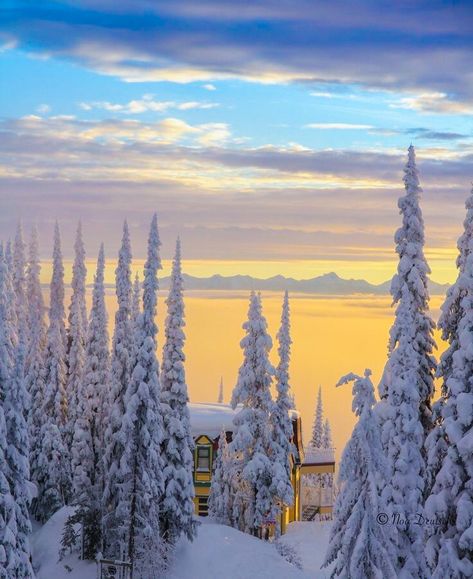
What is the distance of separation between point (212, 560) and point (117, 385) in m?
10.8

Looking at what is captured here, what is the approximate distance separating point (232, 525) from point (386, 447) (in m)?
25.3

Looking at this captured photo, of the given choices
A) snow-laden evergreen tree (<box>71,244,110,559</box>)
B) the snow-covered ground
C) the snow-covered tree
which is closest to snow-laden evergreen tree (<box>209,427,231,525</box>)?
the snow-covered ground

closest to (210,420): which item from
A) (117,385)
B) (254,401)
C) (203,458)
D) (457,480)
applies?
(203,458)

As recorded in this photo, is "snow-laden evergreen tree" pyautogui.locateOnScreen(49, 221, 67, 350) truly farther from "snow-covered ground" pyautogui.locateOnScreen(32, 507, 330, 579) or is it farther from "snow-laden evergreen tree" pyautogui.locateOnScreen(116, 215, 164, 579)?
"snow-laden evergreen tree" pyautogui.locateOnScreen(116, 215, 164, 579)

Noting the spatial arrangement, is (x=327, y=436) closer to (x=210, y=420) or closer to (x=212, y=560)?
(x=210, y=420)

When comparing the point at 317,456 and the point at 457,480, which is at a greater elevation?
the point at 457,480

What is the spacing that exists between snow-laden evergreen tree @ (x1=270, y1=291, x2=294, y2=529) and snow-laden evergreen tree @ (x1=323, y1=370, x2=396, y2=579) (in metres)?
25.6

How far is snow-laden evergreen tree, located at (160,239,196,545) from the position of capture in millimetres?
49750

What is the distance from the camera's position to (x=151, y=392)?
47.4 metres

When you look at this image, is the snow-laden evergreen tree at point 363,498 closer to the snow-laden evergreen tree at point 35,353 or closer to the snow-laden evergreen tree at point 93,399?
the snow-laden evergreen tree at point 93,399

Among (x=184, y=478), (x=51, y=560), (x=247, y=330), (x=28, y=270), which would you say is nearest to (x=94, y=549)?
(x=51, y=560)

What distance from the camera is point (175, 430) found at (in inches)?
1973

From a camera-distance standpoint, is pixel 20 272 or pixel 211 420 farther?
pixel 20 272

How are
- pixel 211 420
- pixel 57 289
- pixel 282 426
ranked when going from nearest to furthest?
pixel 282 426 → pixel 211 420 → pixel 57 289
